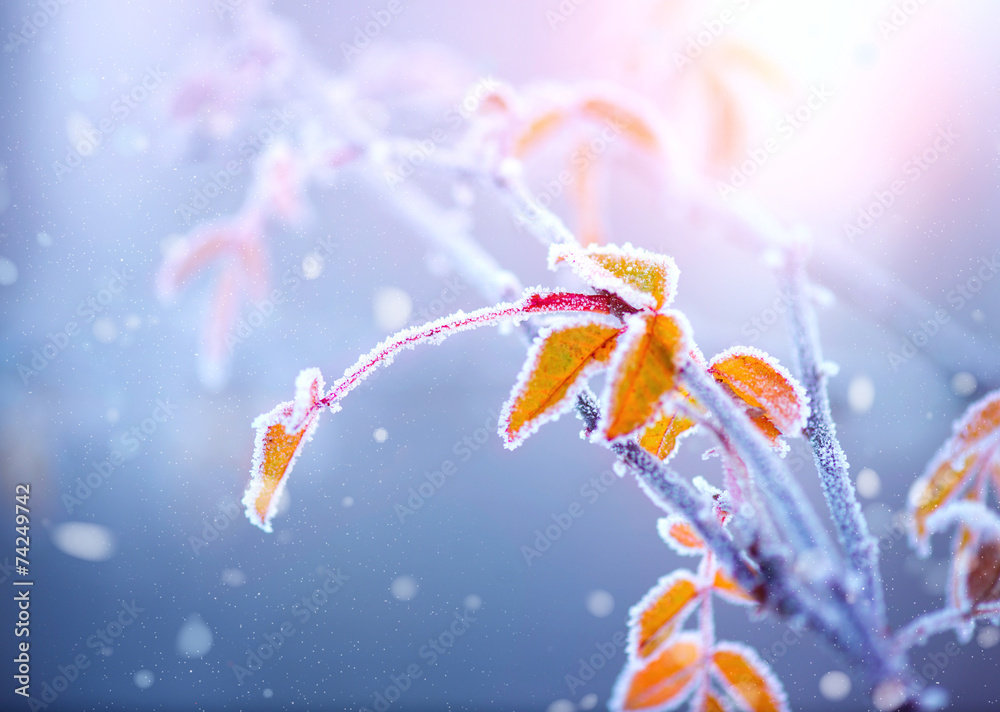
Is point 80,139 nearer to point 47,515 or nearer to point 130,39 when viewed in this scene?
point 130,39

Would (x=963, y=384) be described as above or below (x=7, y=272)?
below

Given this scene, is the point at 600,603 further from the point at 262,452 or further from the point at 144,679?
the point at 262,452

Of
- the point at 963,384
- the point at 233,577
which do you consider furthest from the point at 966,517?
the point at 233,577

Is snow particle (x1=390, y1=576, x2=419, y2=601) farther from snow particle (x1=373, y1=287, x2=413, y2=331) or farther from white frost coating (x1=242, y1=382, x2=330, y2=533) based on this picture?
white frost coating (x1=242, y1=382, x2=330, y2=533)

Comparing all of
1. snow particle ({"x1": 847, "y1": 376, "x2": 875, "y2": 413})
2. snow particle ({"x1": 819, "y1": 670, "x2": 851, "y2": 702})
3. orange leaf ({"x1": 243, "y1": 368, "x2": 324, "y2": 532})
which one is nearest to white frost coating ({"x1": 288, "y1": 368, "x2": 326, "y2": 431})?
orange leaf ({"x1": 243, "y1": 368, "x2": 324, "y2": 532})

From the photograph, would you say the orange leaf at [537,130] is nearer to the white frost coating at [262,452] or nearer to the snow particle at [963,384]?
the white frost coating at [262,452]

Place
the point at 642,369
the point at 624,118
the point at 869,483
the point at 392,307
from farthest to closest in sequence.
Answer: the point at 392,307 → the point at 869,483 → the point at 624,118 → the point at 642,369
